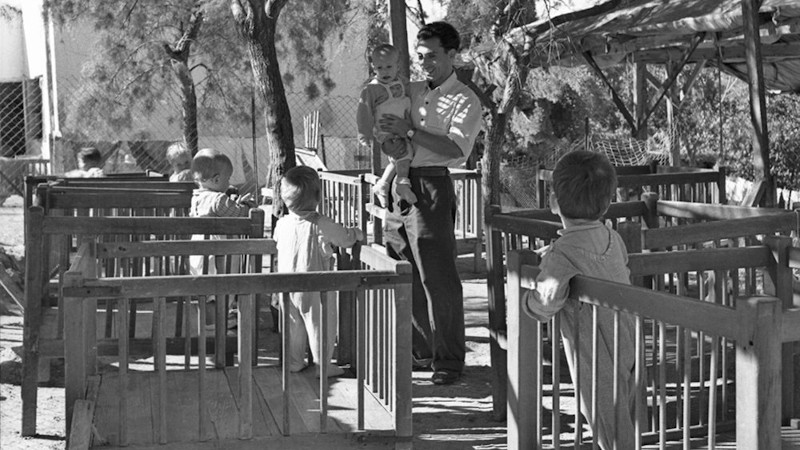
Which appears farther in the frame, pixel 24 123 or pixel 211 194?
pixel 24 123

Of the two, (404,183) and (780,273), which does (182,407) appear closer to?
(780,273)

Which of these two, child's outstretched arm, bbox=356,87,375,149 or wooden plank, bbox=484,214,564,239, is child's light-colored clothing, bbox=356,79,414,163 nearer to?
child's outstretched arm, bbox=356,87,375,149

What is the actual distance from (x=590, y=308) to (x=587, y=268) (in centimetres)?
15

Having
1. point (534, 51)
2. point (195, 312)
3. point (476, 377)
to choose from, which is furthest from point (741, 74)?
point (195, 312)

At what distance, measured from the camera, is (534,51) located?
1459 centimetres

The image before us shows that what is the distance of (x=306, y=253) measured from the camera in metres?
5.76

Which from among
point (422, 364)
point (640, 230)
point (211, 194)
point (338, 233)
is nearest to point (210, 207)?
point (211, 194)

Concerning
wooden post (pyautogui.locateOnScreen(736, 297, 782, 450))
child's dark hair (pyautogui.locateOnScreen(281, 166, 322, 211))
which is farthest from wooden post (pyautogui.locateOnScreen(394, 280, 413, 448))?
child's dark hair (pyautogui.locateOnScreen(281, 166, 322, 211))

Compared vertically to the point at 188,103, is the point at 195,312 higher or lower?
lower

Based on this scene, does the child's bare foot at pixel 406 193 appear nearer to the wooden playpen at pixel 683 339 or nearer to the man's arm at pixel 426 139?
the man's arm at pixel 426 139

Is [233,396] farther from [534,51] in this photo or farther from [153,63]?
[153,63]

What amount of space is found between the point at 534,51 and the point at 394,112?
25.8 feet

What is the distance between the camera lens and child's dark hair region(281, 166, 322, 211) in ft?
19.0

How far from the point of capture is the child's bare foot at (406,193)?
6.87 meters
